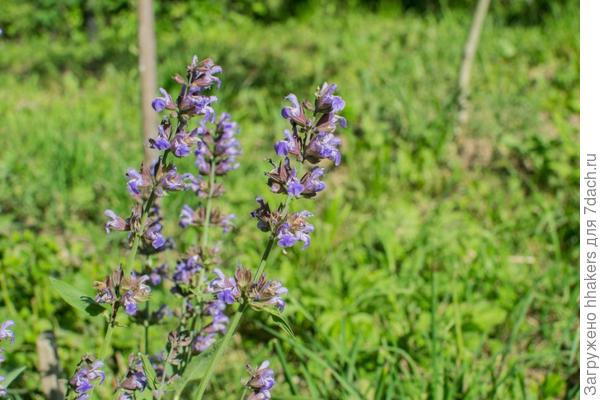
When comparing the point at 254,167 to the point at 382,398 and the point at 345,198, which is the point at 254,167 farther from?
the point at 382,398

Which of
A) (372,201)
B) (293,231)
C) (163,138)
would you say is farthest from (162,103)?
(372,201)

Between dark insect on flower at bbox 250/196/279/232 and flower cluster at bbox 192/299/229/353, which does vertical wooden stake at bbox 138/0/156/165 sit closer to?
flower cluster at bbox 192/299/229/353

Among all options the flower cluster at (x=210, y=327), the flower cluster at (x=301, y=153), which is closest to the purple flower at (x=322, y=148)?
the flower cluster at (x=301, y=153)

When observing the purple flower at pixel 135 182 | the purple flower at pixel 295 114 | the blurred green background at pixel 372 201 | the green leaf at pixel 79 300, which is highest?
the purple flower at pixel 295 114

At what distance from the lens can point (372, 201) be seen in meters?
3.62

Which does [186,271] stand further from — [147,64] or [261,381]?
[147,64]

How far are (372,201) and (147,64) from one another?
1540 millimetres

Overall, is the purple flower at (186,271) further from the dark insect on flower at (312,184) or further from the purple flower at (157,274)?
the dark insect on flower at (312,184)

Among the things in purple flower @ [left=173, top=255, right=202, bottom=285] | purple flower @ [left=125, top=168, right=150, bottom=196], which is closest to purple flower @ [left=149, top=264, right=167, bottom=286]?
purple flower @ [left=173, top=255, right=202, bottom=285]

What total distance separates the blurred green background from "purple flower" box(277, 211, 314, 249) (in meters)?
0.71

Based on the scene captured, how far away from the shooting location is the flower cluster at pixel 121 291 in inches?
53.6

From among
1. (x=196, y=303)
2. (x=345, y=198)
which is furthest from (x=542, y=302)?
(x=196, y=303)

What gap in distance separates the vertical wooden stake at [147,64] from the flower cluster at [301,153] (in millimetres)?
1463

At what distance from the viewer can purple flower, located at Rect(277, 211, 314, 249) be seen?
4.26 feet
